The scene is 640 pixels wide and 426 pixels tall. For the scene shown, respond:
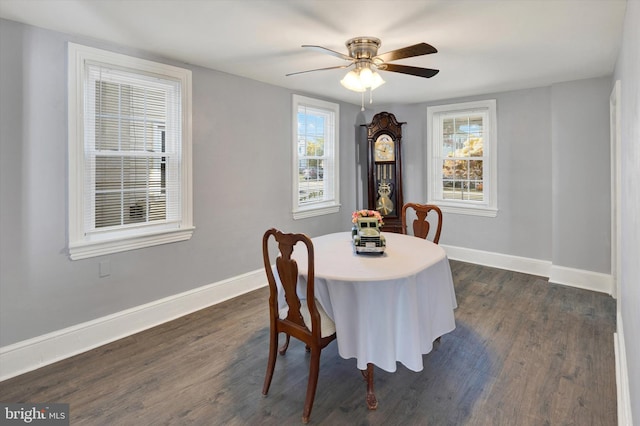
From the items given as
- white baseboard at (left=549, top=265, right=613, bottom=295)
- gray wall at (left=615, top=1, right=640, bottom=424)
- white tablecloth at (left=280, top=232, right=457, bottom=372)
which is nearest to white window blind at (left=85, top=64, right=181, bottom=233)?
white tablecloth at (left=280, top=232, right=457, bottom=372)

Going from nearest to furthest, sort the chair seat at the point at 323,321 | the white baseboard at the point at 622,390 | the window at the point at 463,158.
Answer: the white baseboard at the point at 622,390, the chair seat at the point at 323,321, the window at the point at 463,158

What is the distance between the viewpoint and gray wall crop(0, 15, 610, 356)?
7.89 feet

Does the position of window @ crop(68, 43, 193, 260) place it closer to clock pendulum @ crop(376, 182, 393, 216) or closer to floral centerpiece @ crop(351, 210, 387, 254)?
floral centerpiece @ crop(351, 210, 387, 254)

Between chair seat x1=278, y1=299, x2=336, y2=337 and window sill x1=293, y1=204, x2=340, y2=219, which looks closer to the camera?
chair seat x1=278, y1=299, x2=336, y2=337

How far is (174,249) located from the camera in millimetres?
3332

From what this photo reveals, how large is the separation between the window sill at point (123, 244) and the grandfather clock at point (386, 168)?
9.72 feet

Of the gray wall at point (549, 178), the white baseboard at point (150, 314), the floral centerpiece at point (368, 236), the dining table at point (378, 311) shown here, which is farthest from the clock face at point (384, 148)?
the dining table at point (378, 311)

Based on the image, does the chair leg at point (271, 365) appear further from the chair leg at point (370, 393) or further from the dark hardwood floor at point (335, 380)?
the chair leg at point (370, 393)

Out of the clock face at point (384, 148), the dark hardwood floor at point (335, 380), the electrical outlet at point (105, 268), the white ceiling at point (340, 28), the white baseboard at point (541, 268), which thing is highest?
the white ceiling at point (340, 28)

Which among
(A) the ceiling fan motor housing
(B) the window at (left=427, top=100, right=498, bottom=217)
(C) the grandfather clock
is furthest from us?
(C) the grandfather clock

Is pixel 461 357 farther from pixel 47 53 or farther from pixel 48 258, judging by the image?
pixel 47 53

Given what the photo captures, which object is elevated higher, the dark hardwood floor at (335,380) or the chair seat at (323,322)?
the chair seat at (323,322)

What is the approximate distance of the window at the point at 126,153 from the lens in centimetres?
267

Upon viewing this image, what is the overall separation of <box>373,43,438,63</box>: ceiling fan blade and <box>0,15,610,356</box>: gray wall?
195 cm
